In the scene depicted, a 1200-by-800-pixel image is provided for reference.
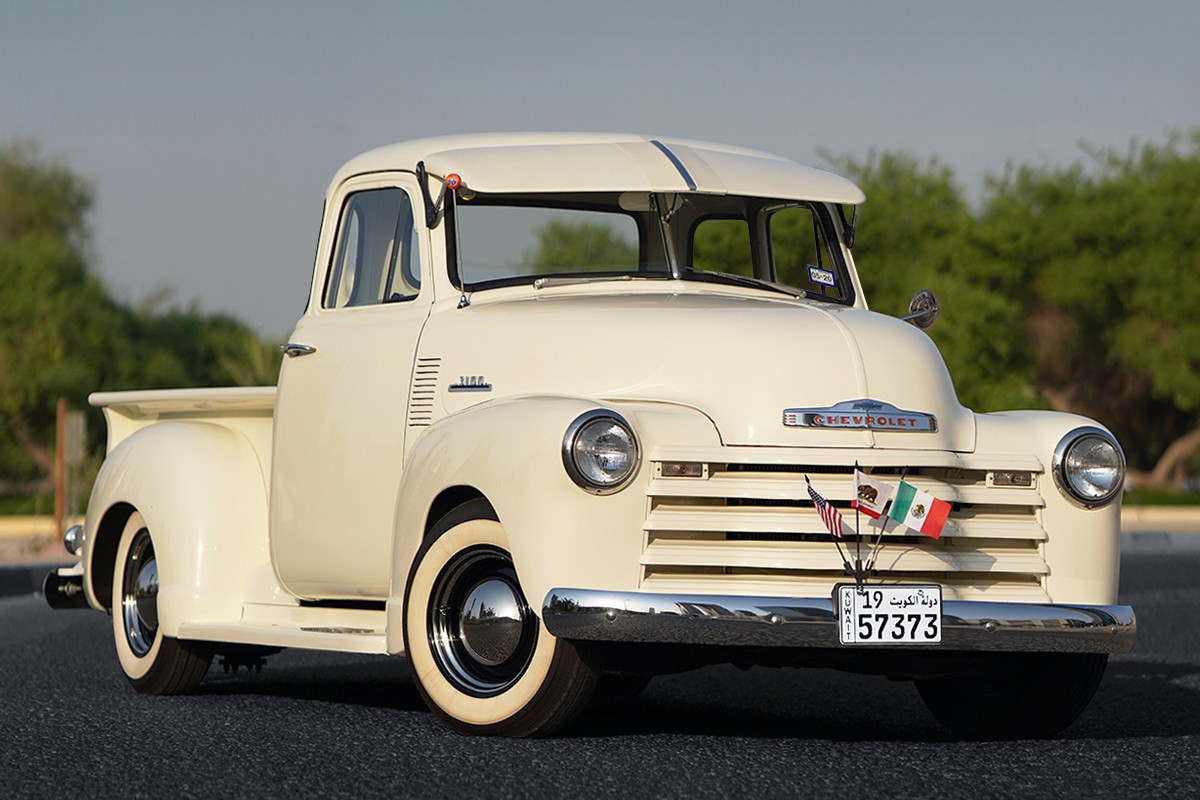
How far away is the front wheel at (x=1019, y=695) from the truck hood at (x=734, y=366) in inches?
38.5

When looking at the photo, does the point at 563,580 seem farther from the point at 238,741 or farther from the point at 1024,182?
the point at 1024,182

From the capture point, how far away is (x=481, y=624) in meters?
6.68

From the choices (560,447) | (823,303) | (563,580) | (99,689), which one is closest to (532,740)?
(563,580)

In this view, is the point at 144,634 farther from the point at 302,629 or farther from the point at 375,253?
the point at 375,253

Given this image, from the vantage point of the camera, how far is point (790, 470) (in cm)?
649

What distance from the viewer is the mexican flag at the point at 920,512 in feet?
21.2

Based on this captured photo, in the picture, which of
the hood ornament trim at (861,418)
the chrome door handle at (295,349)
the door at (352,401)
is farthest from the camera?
the chrome door handle at (295,349)

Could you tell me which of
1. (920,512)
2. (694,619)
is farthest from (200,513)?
(920,512)

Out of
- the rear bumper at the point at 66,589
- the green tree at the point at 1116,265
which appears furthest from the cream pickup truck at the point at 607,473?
the green tree at the point at 1116,265

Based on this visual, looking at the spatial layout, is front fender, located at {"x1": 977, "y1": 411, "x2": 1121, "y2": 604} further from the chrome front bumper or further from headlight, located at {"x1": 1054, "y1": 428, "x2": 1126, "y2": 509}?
the chrome front bumper

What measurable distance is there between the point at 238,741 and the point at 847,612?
2.12 m

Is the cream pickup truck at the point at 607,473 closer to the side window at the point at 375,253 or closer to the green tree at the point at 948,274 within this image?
the side window at the point at 375,253

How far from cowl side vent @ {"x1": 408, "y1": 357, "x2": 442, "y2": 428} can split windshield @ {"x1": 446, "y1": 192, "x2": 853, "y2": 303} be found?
1.41 feet

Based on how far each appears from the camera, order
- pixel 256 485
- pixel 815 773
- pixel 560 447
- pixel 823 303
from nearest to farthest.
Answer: pixel 815 773 → pixel 560 447 → pixel 823 303 → pixel 256 485
